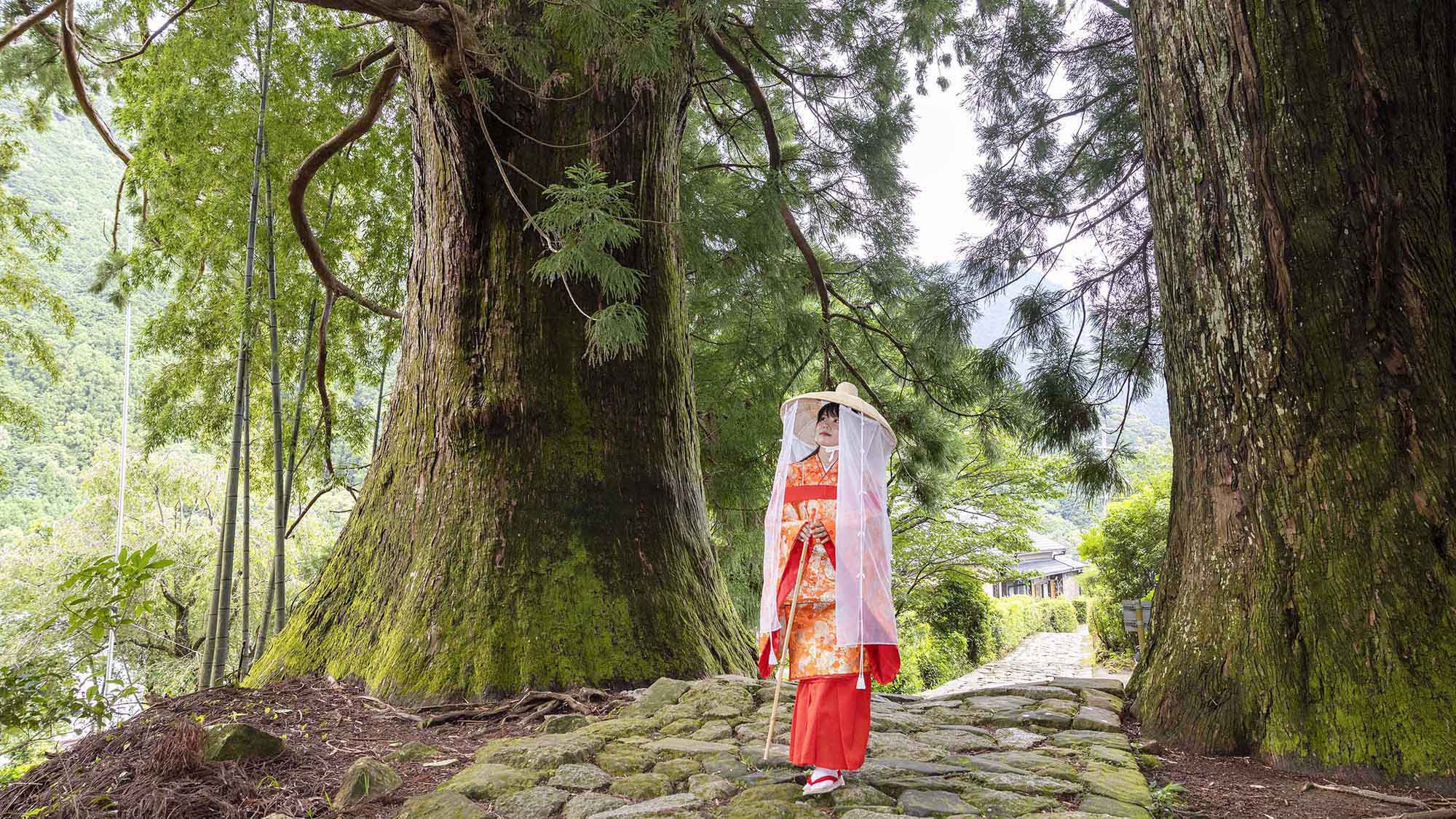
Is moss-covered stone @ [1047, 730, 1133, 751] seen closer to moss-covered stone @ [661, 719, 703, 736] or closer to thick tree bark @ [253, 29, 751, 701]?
moss-covered stone @ [661, 719, 703, 736]

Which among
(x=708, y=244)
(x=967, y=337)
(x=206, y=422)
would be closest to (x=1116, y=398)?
(x=967, y=337)

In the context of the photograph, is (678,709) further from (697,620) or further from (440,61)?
(440,61)

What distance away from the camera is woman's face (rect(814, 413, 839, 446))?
3.22m

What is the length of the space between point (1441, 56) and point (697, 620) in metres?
4.05

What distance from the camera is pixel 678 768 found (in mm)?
2895

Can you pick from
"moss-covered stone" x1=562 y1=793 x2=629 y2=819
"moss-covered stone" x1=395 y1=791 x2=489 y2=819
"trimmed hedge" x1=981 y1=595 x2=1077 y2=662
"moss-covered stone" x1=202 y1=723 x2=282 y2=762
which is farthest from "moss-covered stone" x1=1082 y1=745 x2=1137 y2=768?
"trimmed hedge" x1=981 y1=595 x2=1077 y2=662

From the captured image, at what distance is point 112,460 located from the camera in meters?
19.7

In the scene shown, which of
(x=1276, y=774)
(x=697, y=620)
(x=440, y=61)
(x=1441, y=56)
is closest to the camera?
(x=1276, y=774)

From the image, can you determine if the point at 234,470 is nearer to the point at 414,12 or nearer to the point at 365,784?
the point at 365,784

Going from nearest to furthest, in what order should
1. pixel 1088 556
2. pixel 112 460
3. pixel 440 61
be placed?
1. pixel 440 61
2. pixel 1088 556
3. pixel 112 460

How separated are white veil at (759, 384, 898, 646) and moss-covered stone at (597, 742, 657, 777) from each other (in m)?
0.59

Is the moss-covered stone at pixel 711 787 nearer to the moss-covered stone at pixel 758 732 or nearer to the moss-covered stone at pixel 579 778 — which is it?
the moss-covered stone at pixel 579 778

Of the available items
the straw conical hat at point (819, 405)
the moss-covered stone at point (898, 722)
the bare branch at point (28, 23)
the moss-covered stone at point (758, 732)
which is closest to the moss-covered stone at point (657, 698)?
the moss-covered stone at point (758, 732)

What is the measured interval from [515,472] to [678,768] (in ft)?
6.43
